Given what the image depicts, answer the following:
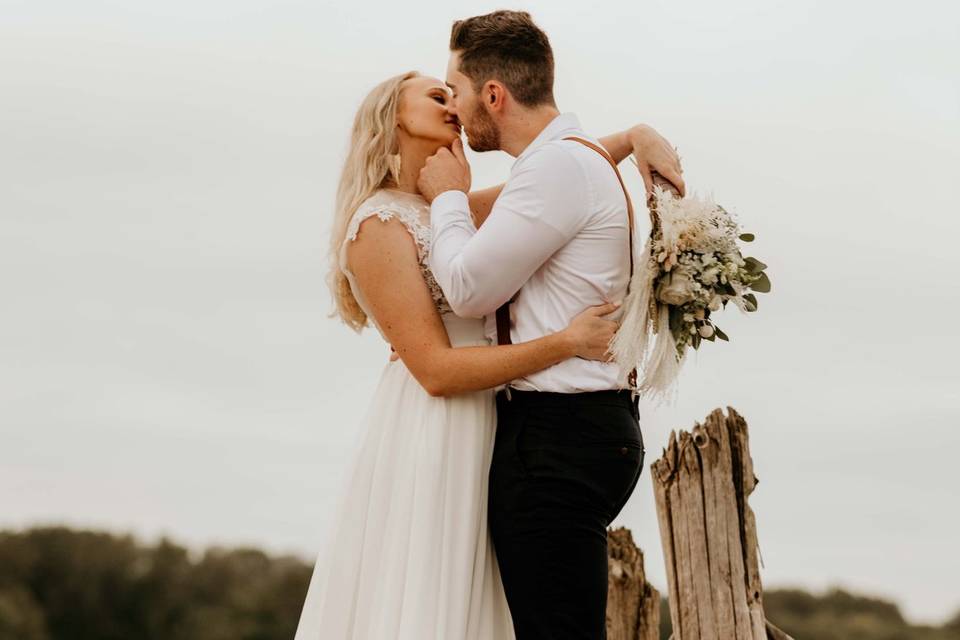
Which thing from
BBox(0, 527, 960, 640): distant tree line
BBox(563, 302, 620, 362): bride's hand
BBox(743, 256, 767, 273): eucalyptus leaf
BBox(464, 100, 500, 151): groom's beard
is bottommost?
BBox(563, 302, 620, 362): bride's hand

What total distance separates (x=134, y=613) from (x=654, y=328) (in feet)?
85.4

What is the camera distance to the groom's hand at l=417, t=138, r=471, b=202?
443 cm

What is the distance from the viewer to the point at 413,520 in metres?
4.34

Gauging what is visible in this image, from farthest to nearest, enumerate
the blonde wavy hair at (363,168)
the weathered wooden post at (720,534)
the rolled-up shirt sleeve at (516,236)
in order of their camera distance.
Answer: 1. the weathered wooden post at (720,534)
2. the blonde wavy hair at (363,168)
3. the rolled-up shirt sleeve at (516,236)

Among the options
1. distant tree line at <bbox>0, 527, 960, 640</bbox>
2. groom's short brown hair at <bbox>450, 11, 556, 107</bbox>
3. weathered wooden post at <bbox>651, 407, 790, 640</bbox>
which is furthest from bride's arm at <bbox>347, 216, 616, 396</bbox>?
distant tree line at <bbox>0, 527, 960, 640</bbox>

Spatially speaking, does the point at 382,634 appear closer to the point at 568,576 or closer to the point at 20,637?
the point at 568,576

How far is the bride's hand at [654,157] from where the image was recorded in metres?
4.56

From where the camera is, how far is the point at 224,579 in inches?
1156

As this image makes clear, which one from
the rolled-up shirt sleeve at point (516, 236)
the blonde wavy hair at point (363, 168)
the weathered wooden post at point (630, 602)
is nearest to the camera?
the rolled-up shirt sleeve at point (516, 236)

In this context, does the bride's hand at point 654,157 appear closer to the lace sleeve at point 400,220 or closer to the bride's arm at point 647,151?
the bride's arm at point 647,151

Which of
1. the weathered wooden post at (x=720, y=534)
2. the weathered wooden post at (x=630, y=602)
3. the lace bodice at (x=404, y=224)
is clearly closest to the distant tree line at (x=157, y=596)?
the weathered wooden post at (x=630, y=602)

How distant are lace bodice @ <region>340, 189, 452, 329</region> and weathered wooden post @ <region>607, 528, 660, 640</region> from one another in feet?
10.6

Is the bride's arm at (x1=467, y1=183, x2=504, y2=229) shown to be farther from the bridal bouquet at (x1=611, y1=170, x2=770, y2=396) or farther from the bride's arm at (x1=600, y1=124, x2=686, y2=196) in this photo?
the bridal bouquet at (x1=611, y1=170, x2=770, y2=396)

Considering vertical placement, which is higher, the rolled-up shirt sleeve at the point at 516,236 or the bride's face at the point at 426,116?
the bride's face at the point at 426,116
